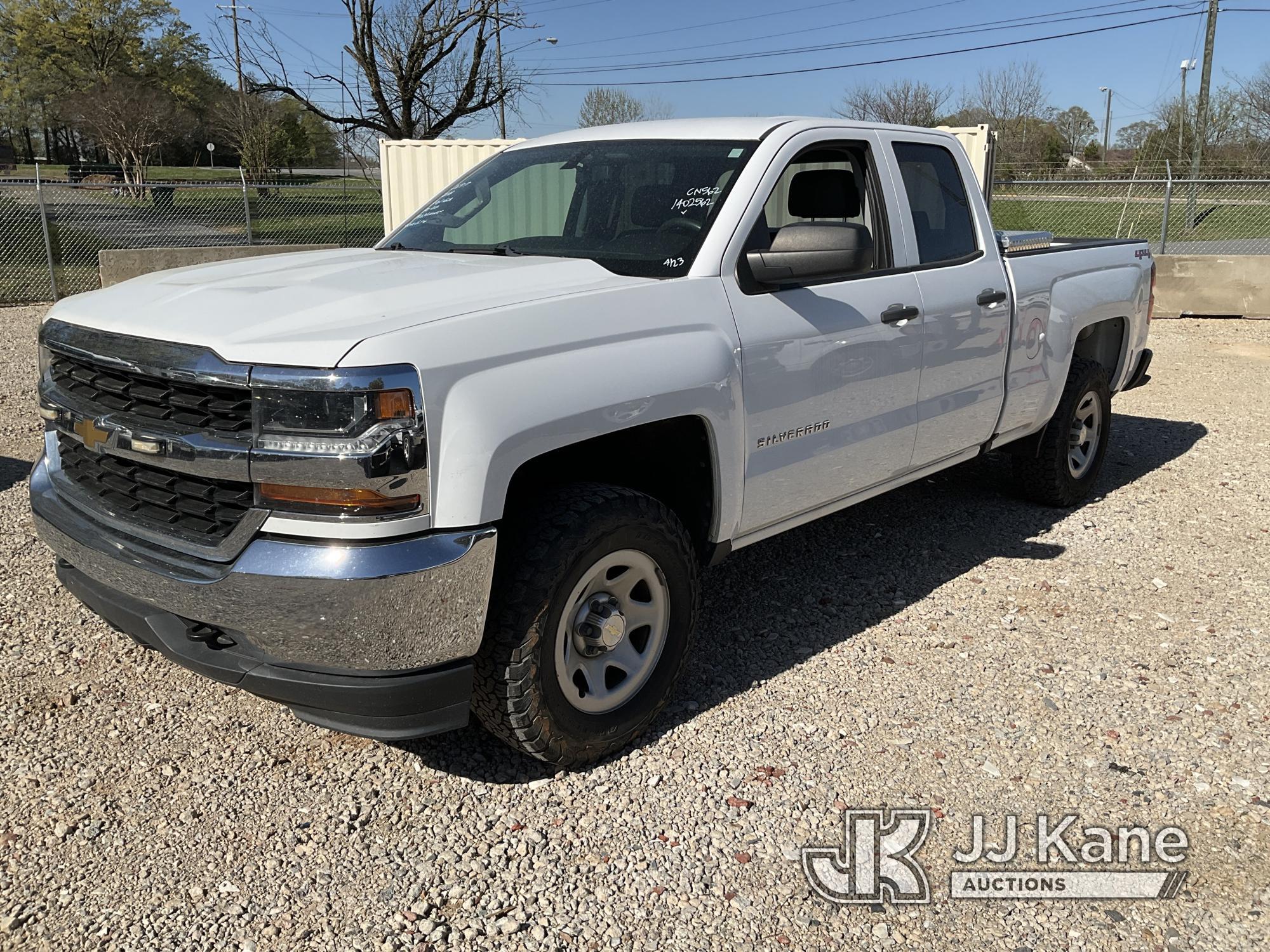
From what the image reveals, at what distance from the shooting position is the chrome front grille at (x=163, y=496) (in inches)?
107

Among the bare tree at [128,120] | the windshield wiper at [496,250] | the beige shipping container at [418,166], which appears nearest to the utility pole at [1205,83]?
the beige shipping container at [418,166]

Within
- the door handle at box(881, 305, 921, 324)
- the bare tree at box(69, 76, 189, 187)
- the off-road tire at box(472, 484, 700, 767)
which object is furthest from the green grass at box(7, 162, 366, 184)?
the off-road tire at box(472, 484, 700, 767)

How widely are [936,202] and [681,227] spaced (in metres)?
1.58

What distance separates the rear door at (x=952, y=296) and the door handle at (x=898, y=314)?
0.36 feet

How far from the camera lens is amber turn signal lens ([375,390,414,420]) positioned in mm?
2564

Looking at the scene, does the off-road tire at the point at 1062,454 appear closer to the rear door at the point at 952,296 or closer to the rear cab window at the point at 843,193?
the rear door at the point at 952,296

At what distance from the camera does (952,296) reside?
4.41 m

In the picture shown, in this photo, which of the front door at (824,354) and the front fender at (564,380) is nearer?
the front fender at (564,380)

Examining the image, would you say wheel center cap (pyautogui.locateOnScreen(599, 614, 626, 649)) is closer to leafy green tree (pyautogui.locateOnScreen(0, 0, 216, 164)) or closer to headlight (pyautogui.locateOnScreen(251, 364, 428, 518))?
headlight (pyautogui.locateOnScreen(251, 364, 428, 518))

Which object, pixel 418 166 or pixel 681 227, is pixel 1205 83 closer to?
pixel 418 166

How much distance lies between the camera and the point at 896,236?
4.29 m

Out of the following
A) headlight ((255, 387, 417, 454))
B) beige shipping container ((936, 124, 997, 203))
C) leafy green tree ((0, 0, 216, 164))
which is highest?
leafy green tree ((0, 0, 216, 164))

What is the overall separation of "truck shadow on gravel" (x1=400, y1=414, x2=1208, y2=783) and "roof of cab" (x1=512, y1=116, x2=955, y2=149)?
76.1 inches

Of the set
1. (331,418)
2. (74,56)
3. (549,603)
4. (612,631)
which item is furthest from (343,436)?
(74,56)
